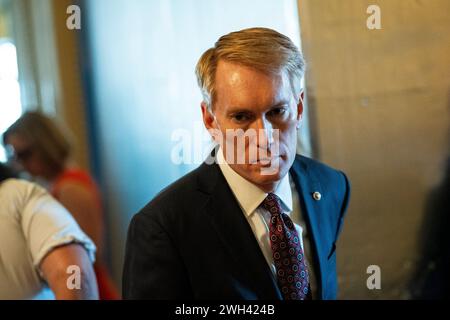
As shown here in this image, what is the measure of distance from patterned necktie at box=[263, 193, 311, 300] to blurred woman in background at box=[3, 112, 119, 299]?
60cm

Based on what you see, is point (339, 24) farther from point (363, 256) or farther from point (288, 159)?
point (363, 256)

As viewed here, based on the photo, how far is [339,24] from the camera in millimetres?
1277

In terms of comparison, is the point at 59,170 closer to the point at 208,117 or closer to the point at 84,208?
the point at 84,208

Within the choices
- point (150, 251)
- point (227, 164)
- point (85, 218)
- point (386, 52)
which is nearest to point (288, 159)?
point (227, 164)

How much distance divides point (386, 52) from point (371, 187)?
283 mm

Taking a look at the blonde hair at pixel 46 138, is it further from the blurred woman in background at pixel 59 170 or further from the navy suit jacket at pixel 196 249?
the navy suit jacket at pixel 196 249

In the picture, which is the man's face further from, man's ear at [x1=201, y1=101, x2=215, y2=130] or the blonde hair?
the blonde hair

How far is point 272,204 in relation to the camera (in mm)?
1062

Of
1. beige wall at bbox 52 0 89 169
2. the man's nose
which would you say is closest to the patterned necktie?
the man's nose

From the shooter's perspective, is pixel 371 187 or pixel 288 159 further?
pixel 371 187

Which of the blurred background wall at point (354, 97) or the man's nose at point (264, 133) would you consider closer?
the man's nose at point (264, 133)

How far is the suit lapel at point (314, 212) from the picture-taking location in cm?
110

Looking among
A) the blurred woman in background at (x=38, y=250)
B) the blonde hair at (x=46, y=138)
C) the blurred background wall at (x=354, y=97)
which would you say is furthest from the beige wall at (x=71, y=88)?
the blurred woman in background at (x=38, y=250)

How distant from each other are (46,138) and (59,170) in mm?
95
